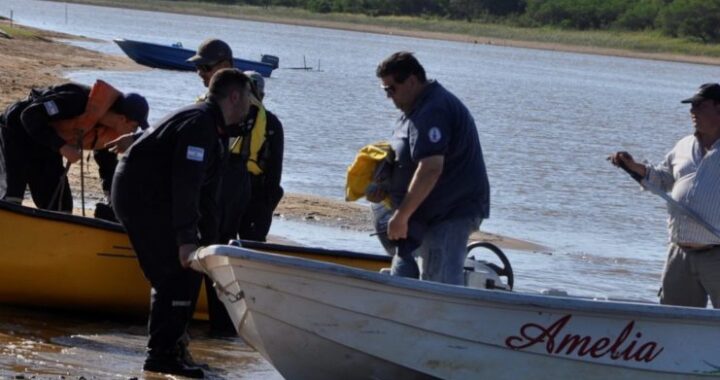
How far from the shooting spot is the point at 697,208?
7.35m

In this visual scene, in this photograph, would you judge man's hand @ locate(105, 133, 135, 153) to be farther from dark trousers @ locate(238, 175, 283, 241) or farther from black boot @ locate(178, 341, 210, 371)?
black boot @ locate(178, 341, 210, 371)

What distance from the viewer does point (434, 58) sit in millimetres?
61562

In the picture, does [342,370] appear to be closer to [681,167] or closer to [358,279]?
[358,279]

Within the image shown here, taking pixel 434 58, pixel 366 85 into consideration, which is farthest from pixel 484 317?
pixel 434 58

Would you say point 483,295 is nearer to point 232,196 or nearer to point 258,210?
point 232,196

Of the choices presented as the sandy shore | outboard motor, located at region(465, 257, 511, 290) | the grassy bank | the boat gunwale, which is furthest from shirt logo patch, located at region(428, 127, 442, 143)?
the grassy bank

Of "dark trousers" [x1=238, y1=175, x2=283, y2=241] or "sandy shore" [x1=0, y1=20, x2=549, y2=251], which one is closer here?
"dark trousers" [x1=238, y1=175, x2=283, y2=241]

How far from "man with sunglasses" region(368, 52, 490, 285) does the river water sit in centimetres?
500

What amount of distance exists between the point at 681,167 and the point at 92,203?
6.95 meters

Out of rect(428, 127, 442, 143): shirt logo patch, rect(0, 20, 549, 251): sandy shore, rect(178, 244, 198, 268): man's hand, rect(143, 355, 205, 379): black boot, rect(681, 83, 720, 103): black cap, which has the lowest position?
rect(0, 20, 549, 251): sandy shore

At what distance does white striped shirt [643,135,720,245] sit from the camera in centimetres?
732

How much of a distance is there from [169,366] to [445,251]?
1.52 metres

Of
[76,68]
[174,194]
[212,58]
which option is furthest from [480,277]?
[76,68]

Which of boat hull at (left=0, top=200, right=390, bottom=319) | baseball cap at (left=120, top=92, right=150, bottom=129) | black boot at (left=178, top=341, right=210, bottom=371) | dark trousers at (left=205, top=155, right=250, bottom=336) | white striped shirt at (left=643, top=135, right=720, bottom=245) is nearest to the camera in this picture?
white striped shirt at (left=643, top=135, right=720, bottom=245)
